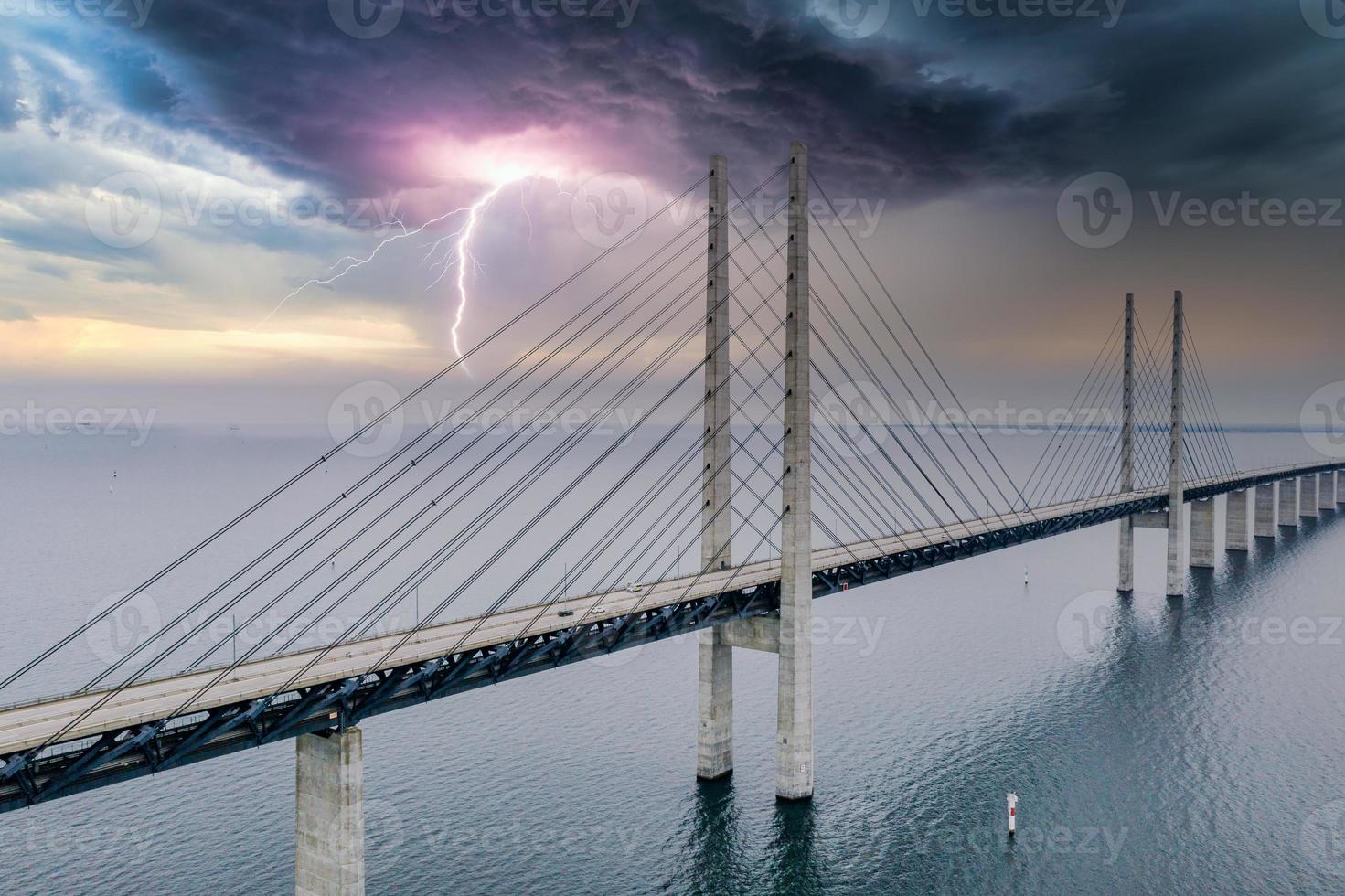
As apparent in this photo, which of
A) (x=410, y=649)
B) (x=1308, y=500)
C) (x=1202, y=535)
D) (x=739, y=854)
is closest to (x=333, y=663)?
(x=410, y=649)

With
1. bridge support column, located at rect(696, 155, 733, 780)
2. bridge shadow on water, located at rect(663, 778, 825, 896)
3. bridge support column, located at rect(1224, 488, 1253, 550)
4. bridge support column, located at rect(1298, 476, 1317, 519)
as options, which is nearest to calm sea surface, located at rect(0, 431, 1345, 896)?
bridge shadow on water, located at rect(663, 778, 825, 896)

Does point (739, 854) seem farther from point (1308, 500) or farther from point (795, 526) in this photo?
point (1308, 500)

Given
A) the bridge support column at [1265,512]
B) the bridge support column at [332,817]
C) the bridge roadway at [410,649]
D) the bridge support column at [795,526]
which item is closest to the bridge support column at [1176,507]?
the bridge roadway at [410,649]

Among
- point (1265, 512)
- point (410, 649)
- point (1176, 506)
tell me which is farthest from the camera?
point (1265, 512)

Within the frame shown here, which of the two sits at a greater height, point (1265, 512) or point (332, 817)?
point (1265, 512)

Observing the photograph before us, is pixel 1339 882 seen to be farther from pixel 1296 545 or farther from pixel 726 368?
pixel 1296 545

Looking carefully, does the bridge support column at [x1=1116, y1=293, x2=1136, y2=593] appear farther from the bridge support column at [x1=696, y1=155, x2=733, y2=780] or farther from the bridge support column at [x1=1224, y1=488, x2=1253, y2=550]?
the bridge support column at [x1=696, y1=155, x2=733, y2=780]
